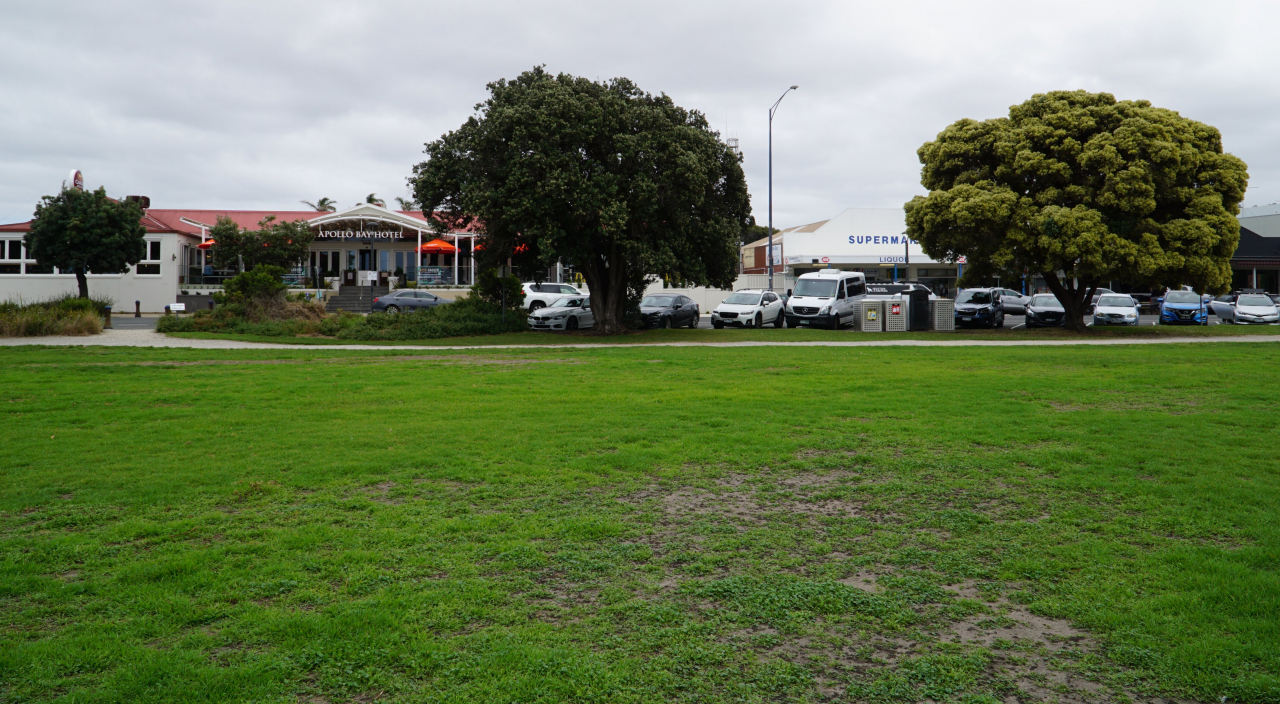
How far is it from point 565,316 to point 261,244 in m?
23.1

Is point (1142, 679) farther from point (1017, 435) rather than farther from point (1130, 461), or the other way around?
point (1017, 435)

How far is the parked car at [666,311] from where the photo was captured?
32.6m

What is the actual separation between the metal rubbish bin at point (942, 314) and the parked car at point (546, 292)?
15.3 m

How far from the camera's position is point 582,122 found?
25.5 m

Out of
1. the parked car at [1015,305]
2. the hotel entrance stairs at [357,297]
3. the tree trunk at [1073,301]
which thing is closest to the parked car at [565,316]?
the hotel entrance stairs at [357,297]

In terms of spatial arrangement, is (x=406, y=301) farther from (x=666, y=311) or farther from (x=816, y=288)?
(x=816, y=288)

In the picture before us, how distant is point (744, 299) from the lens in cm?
3338

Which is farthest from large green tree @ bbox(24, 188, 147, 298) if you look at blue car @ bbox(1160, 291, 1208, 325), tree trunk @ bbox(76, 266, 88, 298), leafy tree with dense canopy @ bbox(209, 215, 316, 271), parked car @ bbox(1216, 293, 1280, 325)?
parked car @ bbox(1216, 293, 1280, 325)

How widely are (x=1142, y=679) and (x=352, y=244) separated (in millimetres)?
53515

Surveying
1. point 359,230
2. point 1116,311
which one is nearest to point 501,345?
point 1116,311

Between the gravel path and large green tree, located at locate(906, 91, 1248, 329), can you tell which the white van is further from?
the gravel path

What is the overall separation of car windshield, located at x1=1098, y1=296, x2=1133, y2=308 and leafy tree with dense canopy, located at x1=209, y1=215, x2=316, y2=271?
3873 centimetres

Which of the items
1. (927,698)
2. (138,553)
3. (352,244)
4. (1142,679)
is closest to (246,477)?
(138,553)

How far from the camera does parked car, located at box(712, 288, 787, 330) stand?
32.5 m
